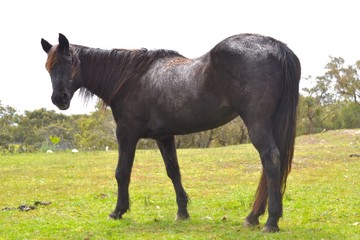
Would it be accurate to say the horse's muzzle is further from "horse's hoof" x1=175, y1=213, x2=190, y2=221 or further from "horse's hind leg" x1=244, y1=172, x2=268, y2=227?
"horse's hind leg" x1=244, y1=172, x2=268, y2=227

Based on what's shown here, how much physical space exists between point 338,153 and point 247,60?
1580 cm

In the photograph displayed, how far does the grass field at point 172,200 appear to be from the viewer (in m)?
6.42

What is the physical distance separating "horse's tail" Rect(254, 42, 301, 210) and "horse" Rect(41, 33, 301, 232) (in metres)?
0.01

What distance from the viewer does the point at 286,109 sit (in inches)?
233

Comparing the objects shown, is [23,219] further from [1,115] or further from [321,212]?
[1,115]

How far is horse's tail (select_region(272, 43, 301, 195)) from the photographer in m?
5.87

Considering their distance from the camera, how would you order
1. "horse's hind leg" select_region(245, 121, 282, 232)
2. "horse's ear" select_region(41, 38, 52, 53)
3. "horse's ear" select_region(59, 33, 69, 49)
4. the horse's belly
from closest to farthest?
"horse's hind leg" select_region(245, 121, 282, 232) → the horse's belly → "horse's ear" select_region(59, 33, 69, 49) → "horse's ear" select_region(41, 38, 52, 53)

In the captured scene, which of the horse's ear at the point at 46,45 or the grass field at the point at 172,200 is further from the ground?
the horse's ear at the point at 46,45

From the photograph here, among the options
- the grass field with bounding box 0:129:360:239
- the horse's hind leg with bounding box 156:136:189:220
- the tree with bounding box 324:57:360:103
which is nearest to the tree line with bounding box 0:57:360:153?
the tree with bounding box 324:57:360:103

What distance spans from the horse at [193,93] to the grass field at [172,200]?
0.54m

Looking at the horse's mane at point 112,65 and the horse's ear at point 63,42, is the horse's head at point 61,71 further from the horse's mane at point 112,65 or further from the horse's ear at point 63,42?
the horse's mane at point 112,65

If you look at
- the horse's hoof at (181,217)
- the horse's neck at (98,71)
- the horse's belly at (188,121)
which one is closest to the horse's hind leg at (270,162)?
the horse's belly at (188,121)

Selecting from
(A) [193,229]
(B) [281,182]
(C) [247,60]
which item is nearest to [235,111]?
(C) [247,60]

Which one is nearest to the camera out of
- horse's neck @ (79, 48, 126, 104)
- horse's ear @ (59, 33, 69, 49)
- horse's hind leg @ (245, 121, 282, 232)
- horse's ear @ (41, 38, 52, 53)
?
horse's hind leg @ (245, 121, 282, 232)
